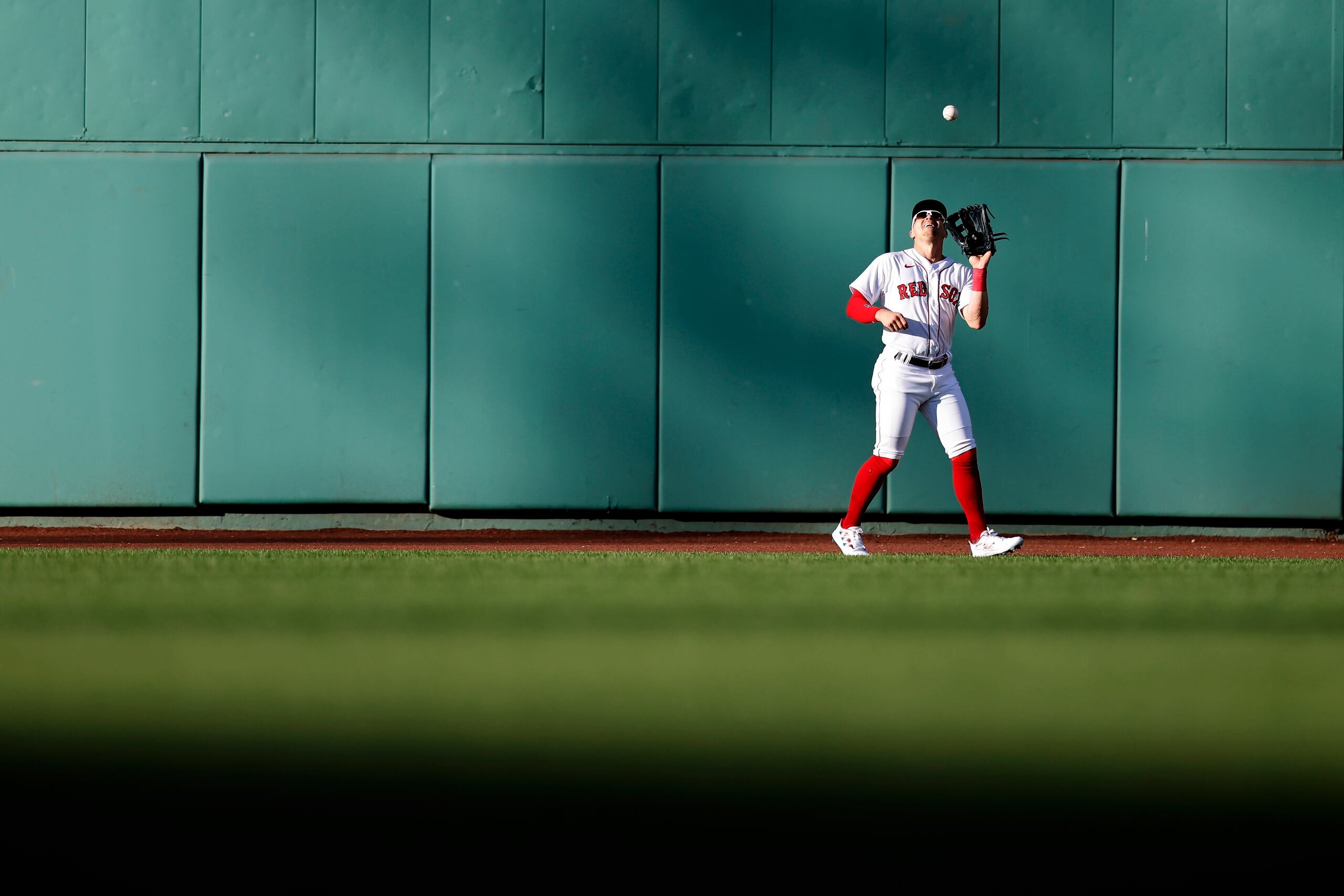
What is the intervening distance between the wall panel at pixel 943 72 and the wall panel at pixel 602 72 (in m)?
1.60

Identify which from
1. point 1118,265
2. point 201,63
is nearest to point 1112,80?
point 1118,265

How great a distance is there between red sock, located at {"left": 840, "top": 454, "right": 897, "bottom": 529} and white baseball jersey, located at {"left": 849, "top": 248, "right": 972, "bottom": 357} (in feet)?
1.69

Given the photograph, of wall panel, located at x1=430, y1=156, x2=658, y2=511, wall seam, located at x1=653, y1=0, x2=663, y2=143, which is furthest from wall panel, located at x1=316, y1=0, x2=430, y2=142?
wall seam, located at x1=653, y1=0, x2=663, y2=143

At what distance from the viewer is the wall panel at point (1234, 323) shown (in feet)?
23.3

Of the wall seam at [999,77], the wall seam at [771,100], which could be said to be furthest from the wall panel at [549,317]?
the wall seam at [999,77]

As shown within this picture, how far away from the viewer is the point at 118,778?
1425 millimetres

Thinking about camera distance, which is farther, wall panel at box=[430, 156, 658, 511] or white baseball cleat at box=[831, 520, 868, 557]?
wall panel at box=[430, 156, 658, 511]

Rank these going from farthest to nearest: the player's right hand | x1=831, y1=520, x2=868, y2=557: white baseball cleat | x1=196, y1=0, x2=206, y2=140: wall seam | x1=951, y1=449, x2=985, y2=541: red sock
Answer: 1. x1=196, y1=0, x2=206, y2=140: wall seam
2. x1=831, y1=520, x2=868, y2=557: white baseball cleat
3. x1=951, y1=449, x2=985, y2=541: red sock
4. the player's right hand

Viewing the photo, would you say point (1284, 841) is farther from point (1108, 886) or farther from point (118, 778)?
point (118, 778)

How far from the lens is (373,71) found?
7188 mm

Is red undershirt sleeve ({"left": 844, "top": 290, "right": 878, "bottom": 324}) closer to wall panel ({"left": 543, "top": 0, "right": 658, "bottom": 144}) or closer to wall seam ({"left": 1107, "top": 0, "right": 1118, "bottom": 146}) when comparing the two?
wall panel ({"left": 543, "top": 0, "right": 658, "bottom": 144})

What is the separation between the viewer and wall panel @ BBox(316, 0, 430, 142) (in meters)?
7.18

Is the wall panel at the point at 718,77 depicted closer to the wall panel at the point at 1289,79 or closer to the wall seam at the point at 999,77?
the wall seam at the point at 999,77

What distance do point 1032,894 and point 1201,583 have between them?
3.12 m
